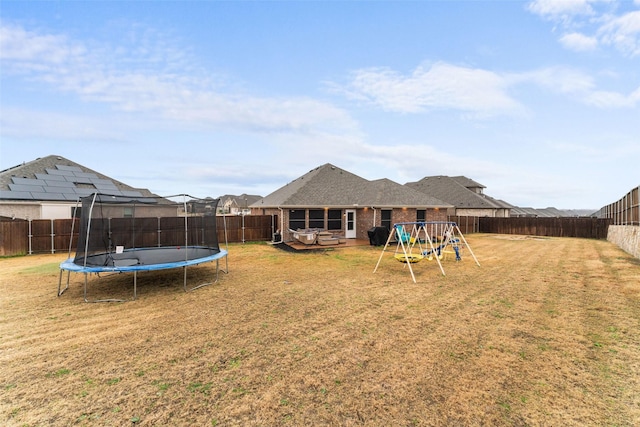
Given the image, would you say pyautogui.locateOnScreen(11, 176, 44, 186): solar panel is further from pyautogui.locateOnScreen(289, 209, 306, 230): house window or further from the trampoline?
pyautogui.locateOnScreen(289, 209, 306, 230): house window

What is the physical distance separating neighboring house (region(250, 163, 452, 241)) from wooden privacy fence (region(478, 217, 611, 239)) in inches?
436

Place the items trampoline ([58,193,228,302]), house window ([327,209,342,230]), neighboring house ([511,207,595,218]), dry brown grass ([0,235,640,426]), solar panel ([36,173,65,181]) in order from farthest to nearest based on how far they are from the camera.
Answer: neighboring house ([511,207,595,218]) < solar panel ([36,173,65,181]) < house window ([327,209,342,230]) < trampoline ([58,193,228,302]) < dry brown grass ([0,235,640,426])

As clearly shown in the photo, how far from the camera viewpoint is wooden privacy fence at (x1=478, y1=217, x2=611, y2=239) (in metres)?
22.3

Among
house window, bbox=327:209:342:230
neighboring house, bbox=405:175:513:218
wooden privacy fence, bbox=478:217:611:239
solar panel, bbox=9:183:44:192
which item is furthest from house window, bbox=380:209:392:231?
solar panel, bbox=9:183:44:192

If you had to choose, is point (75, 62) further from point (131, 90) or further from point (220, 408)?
point (220, 408)

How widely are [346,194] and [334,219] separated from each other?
2148mm

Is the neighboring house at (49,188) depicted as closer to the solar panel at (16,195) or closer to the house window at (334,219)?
the solar panel at (16,195)

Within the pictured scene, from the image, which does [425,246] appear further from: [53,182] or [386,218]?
[53,182]

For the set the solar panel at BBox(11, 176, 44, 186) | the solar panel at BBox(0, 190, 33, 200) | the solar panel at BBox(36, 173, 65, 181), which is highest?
the solar panel at BBox(36, 173, 65, 181)

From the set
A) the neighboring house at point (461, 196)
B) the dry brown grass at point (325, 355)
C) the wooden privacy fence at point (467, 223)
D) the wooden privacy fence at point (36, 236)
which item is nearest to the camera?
the dry brown grass at point (325, 355)

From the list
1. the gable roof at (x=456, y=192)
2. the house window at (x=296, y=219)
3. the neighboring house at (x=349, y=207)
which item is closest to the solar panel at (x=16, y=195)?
the neighboring house at (x=349, y=207)

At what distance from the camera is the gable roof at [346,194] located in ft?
58.3

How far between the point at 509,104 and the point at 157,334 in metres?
21.4

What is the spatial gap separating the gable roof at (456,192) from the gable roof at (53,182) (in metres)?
35.1
